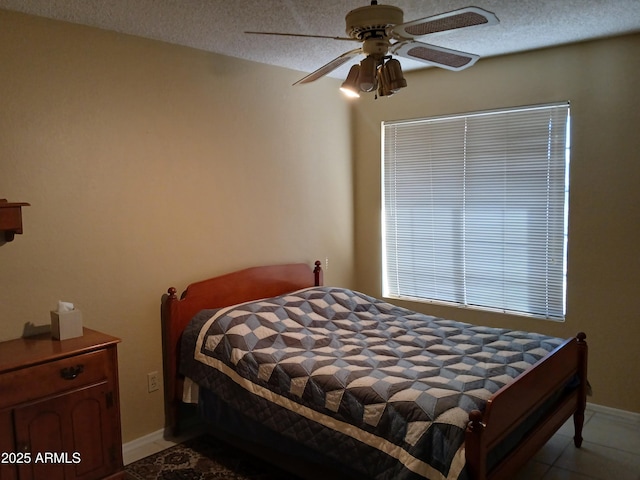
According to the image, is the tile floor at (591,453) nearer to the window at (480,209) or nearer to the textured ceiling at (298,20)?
the window at (480,209)

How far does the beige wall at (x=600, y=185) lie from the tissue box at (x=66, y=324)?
9.46 feet

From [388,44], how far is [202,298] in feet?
6.26

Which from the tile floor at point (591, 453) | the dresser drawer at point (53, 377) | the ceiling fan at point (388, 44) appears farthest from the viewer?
the tile floor at point (591, 453)

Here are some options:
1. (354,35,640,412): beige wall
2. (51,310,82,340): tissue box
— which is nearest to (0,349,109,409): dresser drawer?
(51,310,82,340): tissue box

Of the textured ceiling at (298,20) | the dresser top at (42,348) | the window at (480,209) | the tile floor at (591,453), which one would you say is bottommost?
the tile floor at (591,453)

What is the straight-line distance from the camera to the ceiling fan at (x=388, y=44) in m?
1.86

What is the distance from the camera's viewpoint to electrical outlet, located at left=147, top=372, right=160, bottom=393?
3070 mm

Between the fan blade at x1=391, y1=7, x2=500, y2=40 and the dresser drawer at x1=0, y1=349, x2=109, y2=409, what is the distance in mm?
1942

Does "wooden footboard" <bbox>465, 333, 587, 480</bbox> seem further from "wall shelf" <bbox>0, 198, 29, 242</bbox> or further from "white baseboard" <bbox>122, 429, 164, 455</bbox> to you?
"wall shelf" <bbox>0, 198, 29, 242</bbox>

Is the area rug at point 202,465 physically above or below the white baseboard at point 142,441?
below

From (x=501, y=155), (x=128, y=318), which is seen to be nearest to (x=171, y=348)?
(x=128, y=318)

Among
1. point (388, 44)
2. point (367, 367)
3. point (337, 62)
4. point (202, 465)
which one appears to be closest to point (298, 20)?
point (337, 62)

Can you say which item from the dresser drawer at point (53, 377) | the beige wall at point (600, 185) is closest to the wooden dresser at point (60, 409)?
the dresser drawer at point (53, 377)

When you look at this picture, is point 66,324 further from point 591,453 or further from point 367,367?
point 591,453
